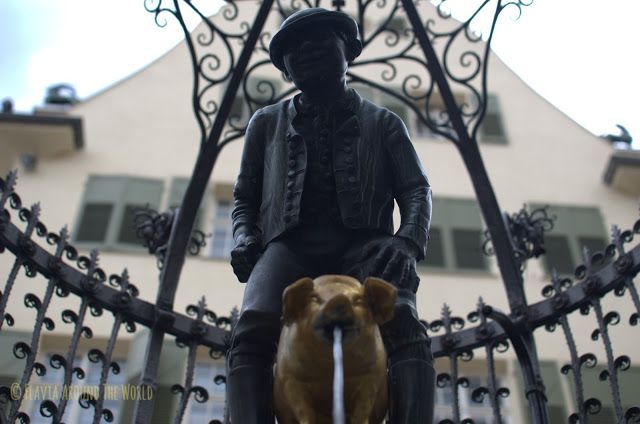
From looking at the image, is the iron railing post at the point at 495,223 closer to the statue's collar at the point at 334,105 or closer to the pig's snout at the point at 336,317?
the statue's collar at the point at 334,105

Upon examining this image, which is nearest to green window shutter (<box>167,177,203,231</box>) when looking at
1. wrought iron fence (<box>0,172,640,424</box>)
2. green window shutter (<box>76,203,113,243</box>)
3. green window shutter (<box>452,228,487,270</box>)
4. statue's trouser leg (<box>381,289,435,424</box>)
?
green window shutter (<box>76,203,113,243</box>)

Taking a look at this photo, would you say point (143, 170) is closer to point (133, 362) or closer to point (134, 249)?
point (134, 249)

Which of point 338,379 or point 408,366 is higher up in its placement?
point 408,366

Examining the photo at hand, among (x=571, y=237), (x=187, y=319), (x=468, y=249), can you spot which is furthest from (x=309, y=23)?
(x=571, y=237)

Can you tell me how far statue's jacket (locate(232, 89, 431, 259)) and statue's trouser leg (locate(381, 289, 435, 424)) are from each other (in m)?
0.35

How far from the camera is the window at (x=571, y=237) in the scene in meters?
12.4

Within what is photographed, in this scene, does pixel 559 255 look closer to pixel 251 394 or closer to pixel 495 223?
pixel 495 223

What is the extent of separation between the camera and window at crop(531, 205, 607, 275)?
1238 centimetres

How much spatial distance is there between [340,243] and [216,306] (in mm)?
8602

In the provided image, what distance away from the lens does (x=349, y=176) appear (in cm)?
325

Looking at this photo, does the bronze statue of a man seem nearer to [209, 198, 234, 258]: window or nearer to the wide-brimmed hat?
the wide-brimmed hat

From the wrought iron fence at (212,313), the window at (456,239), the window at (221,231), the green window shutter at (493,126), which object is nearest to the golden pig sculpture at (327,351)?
the wrought iron fence at (212,313)

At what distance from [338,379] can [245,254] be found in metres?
0.88

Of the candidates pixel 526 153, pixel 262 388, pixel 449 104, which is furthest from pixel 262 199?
pixel 526 153
